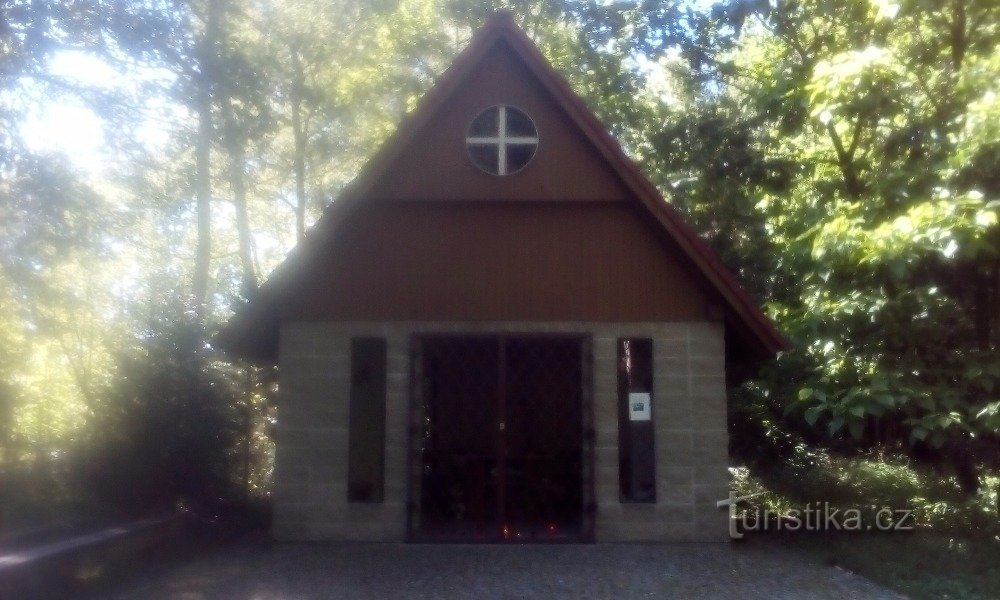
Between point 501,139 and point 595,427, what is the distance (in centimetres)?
356

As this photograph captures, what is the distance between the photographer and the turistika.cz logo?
41.7ft

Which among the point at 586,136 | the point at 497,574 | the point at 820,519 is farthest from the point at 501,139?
the point at 820,519

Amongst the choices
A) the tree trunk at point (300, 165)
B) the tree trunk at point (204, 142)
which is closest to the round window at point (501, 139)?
the tree trunk at point (204, 142)

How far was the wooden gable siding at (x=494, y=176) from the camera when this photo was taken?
12.2 metres

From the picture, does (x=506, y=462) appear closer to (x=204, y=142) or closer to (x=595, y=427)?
(x=595, y=427)

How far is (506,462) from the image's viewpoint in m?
12.3

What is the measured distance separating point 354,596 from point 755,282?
10287 millimetres

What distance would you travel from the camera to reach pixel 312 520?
12.0m

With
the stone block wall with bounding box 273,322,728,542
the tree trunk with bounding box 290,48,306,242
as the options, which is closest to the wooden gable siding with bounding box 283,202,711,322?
the stone block wall with bounding box 273,322,728,542

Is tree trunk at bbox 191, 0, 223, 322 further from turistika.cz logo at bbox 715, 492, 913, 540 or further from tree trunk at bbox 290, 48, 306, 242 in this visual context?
turistika.cz logo at bbox 715, 492, 913, 540

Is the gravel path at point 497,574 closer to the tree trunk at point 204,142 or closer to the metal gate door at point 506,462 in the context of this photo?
the metal gate door at point 506,462

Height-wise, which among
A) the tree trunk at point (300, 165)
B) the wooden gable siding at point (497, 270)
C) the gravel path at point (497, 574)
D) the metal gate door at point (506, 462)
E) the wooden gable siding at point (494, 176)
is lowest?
the gravel path at point (497, 574)

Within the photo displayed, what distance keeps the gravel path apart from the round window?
4464 millimetres

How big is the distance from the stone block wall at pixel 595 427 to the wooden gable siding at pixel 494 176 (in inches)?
61.0
